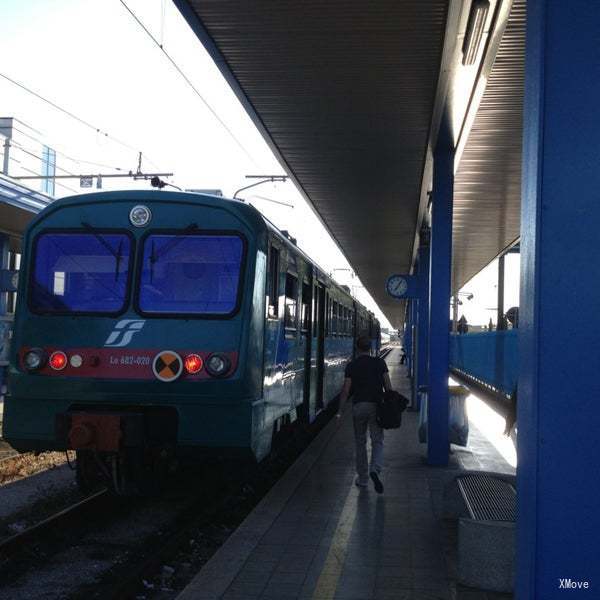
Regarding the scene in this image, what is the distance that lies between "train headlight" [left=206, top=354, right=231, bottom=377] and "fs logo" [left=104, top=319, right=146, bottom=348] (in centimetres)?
72

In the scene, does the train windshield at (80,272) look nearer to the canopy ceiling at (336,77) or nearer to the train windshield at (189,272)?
the train windshield at (189,272)

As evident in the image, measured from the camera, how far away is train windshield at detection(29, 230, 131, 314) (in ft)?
24.4

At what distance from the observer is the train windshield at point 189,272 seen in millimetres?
7383

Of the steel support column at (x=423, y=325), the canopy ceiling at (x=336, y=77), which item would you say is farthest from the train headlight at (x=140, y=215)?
the steel support column at (x=423, y=325)

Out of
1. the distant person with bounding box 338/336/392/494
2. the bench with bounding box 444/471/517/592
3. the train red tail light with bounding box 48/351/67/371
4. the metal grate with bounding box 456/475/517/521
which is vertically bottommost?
the bench with bounding box 444/471/517/592

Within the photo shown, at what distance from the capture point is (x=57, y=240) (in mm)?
7602

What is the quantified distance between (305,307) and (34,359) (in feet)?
15.9

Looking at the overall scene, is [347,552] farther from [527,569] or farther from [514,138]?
[514,138]

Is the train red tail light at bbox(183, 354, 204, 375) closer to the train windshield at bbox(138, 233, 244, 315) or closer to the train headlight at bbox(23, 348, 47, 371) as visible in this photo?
the train windshield at bbox(138, 233, 244, 315)

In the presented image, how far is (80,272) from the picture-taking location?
7.59 metres

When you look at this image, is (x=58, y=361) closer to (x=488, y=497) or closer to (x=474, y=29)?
(x=488, y=497)

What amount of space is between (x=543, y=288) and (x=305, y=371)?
846 cm

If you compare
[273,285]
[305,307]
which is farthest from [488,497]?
[305,307]

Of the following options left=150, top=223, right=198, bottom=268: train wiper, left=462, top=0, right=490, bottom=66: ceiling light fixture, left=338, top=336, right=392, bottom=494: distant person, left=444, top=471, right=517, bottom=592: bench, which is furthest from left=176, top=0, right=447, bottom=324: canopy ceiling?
→ left=444, top=471, right=517, bottom=592: bench
